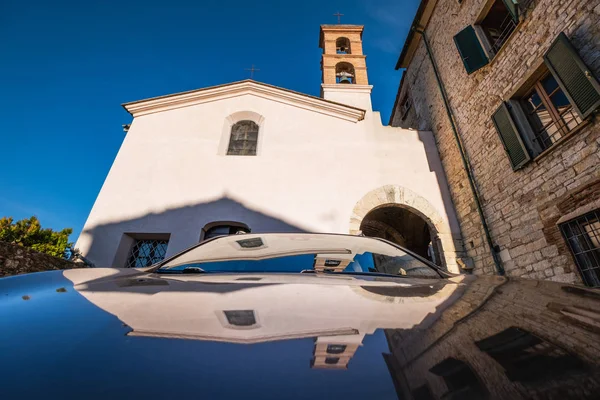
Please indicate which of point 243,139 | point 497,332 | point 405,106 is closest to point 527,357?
point 497,332

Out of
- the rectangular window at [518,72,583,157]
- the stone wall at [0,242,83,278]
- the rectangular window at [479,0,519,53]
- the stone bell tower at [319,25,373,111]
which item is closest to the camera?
the stone wall at [0,242,83,278]

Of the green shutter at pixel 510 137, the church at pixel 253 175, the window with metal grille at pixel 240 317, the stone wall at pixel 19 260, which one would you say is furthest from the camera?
the church at pixel 253 175

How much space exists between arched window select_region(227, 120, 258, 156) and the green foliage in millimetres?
7240

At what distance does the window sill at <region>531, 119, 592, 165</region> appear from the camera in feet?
11.8

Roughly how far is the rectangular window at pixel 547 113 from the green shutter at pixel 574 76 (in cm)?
46

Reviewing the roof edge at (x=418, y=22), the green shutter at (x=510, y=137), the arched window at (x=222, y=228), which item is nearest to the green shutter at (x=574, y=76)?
the green shutter at (x=510, y=137)

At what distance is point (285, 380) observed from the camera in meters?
0.41

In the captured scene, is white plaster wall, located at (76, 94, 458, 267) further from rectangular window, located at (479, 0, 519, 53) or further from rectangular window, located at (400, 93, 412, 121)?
rectangular window, located at (400, 93, 412, 121)

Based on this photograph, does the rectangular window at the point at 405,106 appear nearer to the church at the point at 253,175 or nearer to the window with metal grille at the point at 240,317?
the church at the point at 253,175

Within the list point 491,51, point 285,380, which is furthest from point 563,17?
point 285,380

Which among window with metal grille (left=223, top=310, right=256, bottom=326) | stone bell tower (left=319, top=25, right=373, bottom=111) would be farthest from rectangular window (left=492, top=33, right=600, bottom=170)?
window with metal grille (left=223, top=310, right=256, bottom=326)

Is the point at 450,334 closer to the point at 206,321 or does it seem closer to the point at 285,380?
the point at 285,380

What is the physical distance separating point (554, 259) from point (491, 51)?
4.41 meters

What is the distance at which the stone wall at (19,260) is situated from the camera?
9.84 feet
